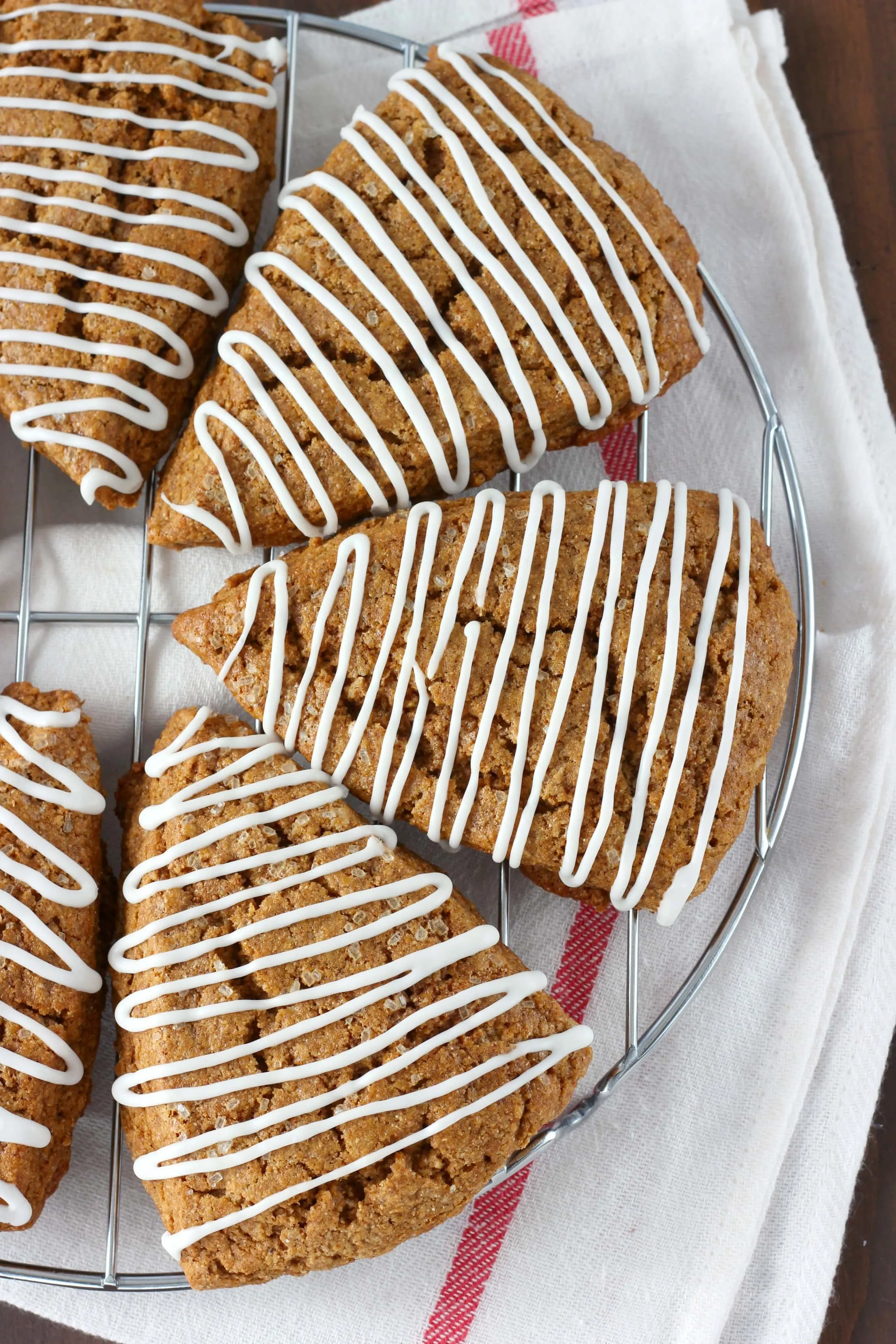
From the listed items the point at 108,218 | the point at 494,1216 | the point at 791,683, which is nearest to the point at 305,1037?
the point at 494,1216

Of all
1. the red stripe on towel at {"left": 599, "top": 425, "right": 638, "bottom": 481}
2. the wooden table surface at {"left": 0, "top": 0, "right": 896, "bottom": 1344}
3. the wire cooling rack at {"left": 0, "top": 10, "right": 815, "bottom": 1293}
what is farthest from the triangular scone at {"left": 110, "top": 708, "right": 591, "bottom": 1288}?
the wooden table surface at {"left": 0, "top": 0, "right": 896, "bottom": 1344}

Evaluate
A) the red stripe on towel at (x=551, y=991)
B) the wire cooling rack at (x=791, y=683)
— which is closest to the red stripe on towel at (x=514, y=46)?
the red stripe on towel at (x=551, y=991)

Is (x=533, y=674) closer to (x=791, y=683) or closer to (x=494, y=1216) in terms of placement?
(x=791, y=683)

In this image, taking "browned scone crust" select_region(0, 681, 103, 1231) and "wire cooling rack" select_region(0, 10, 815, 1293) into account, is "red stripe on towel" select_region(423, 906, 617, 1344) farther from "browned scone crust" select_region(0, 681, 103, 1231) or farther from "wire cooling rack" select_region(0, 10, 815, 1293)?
"browned scone crust" select_region(0, 681, 103, 1231)

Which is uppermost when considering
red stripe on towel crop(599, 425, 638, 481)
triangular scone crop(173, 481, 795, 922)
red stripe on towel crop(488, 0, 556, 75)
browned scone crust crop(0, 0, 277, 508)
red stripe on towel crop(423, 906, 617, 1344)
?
red stripe on towel crop(488, 0, 556, 75)

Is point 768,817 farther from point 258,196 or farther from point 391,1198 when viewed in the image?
point 258,196

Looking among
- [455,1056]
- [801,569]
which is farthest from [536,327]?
[455,1056]

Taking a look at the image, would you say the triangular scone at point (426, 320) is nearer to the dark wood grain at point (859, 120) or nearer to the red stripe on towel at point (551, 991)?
the red stripe on towel at point (551, 991)
